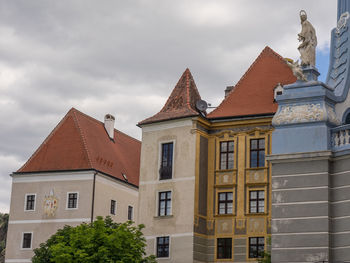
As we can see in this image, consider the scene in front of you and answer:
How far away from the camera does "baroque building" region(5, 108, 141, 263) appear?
47938 millimetres

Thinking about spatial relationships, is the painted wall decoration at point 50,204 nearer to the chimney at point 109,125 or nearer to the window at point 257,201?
the chimney at point 109,125

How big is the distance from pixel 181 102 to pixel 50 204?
453 inches

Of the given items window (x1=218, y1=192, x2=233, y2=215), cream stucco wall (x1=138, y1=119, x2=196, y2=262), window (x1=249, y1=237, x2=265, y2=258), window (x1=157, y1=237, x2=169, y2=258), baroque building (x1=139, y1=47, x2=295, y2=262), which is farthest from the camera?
window (x1=218, y1=192, x2=233, y2=215)

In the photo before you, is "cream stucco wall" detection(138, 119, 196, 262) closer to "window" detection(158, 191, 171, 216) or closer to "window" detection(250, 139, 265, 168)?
"window" detection(158, 191, 171, 216)

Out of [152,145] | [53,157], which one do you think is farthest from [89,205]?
[152,145]

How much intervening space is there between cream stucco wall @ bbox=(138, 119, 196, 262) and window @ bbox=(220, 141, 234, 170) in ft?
5.10

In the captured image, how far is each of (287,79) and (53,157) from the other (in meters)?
16.7

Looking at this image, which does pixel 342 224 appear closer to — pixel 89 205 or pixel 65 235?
pixel 65 235

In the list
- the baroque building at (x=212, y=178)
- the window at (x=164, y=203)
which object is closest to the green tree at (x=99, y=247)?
the baroque building at (x=212, y=178)

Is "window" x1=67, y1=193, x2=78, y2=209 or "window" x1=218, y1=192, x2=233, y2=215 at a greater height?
"window" x1=67, y1=193, x2=78, y2=209

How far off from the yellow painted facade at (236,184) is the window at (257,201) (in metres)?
0.17

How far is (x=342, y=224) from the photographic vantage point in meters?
19.6

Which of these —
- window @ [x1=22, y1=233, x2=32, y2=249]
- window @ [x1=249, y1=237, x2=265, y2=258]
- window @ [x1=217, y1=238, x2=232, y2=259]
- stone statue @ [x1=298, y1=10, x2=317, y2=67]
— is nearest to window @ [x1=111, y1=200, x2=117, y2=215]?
window @ [x1=22, y1=233, x2=32, y2=249]

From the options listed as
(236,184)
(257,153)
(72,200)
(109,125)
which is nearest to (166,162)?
(236,184)
